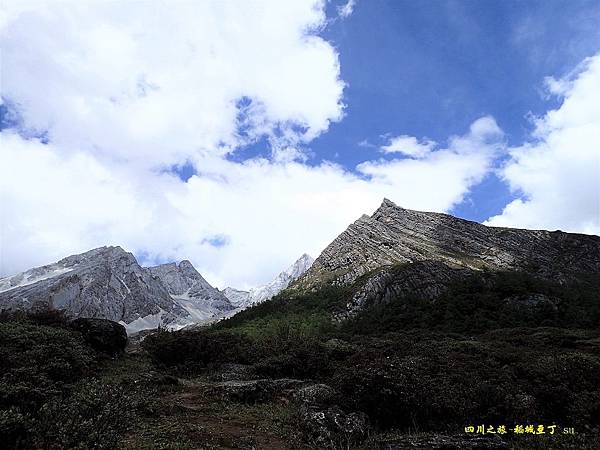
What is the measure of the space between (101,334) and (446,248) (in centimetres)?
10968

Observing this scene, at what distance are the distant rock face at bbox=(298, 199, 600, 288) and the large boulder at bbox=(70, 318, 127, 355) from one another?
3052 inches

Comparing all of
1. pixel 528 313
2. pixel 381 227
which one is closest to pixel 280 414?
pixel 528 313

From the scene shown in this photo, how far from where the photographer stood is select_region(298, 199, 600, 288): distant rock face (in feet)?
334

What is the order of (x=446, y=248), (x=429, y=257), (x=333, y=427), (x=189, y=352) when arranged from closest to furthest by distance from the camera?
1. (x=333, y=427)
2. (x=189, y=352)
3. (x=429, y=257)
4. (x=446, y=248)

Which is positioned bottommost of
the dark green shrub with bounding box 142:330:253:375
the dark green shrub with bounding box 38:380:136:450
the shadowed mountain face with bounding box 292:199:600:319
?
the dark green shrub with bounding box 142:330:253:375

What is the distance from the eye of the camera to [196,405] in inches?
609

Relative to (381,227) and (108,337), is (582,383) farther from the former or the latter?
(381,227)

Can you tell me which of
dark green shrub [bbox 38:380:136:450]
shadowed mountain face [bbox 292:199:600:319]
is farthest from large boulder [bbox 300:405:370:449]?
shadowed mountain face [bbox 292:199:600:319]

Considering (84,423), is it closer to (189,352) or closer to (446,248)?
(189,352)

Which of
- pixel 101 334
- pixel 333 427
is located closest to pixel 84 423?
pixel 333 427

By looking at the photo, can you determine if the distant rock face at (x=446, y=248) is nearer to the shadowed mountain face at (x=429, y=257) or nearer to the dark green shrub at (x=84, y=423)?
the shadowed mountain face at (x=429, y=257)

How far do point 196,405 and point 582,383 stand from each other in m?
15.3

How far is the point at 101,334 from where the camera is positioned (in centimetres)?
2947

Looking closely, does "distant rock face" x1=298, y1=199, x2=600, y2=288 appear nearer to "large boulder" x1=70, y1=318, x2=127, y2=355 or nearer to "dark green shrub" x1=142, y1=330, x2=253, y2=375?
"dark green shrub" x1=142, y1=330, x2=253, y2=375
